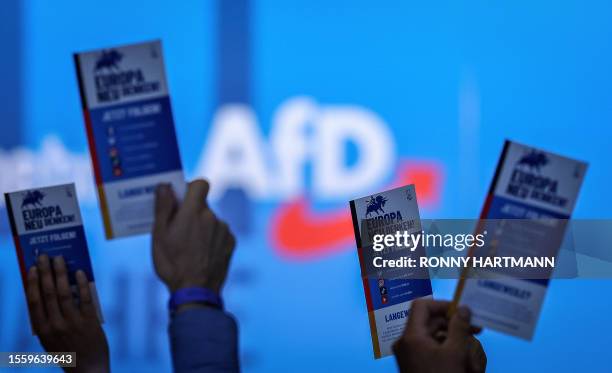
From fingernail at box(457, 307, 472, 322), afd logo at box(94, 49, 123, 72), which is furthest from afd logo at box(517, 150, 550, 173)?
afd logo at box(94, 49, 123, 72)

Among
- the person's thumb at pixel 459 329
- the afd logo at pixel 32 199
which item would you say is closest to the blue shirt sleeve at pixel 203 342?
the person's thumb at pixel 459 329

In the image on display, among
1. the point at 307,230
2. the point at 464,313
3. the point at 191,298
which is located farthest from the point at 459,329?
the point at 307,230

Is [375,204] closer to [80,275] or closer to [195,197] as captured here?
[195,197]

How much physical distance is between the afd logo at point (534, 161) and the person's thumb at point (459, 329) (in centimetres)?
20

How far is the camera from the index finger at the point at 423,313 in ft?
2.84

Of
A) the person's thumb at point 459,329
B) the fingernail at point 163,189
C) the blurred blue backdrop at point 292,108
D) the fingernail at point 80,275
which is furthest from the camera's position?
the blurred blue backdrop at point 292,108

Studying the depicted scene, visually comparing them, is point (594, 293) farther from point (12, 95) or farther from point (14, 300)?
point (12, 95)

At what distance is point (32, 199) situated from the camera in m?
1.16

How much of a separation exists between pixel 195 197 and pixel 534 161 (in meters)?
0.44

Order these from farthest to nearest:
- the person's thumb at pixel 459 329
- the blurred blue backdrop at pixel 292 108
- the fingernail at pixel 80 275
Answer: the blurred blue backdrop at pixel 292 108, the fingernail at pixel 80 275, the person's thumb at pixel 459 329

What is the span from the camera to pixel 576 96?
2.71 m

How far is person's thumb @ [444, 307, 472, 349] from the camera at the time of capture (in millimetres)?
847

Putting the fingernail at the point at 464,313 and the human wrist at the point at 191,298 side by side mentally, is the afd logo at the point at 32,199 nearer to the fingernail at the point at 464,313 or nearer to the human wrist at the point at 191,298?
the human wrist at the point at 191,298

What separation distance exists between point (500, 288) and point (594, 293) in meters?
1.93
